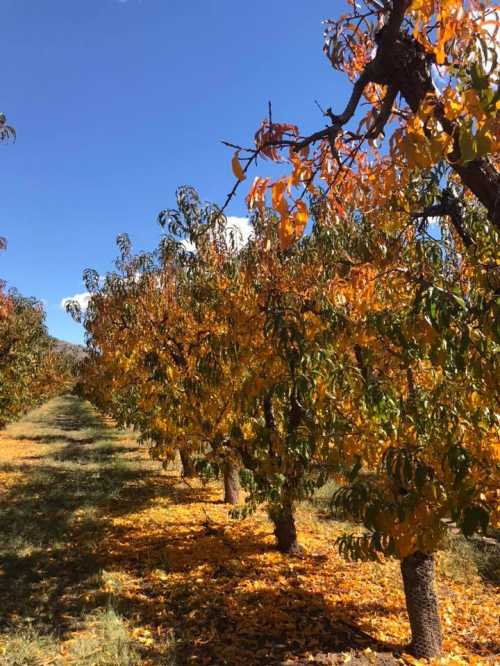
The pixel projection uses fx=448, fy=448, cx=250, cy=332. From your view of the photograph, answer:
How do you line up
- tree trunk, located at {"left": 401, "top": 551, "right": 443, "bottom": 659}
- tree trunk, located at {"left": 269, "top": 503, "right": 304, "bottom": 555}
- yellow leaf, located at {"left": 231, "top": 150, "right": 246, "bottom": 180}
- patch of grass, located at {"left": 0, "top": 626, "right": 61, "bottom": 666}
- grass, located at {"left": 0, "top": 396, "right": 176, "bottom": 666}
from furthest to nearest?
tree trunk, located at {"left": 269, "top": 503, "right": 304, "bottom": 555} → tree trunk, located at {"left": 401, "top": 551, "right": 443, "bottom": 659} → grass, located at {"left": 0, "top": 396, "right": 176, "bottom": 666} → patch of grass, located at {"left": 0, "top": 626, "right": 61, "bottom": 666} → yellow leaf, located at {"left": 231, "top": 150, "right": 246, "bottom": 180}

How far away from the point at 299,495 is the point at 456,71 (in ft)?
19.8

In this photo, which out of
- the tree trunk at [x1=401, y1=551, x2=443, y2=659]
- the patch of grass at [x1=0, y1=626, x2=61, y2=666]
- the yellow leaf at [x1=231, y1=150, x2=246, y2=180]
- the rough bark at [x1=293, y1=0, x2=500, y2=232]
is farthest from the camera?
the tree trunk at [x1=401, y1=551, x2=443, y2=659]

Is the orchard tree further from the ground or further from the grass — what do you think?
the grass

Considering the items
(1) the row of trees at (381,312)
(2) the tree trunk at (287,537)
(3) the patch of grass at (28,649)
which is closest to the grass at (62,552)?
(3) the patch of grass at (28,649)

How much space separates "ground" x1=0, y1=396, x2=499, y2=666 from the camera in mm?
6121

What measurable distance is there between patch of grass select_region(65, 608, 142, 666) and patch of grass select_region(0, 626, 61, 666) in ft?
0.73

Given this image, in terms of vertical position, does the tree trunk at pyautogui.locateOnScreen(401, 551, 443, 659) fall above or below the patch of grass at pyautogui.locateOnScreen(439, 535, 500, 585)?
above

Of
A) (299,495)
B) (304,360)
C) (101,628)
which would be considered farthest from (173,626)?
(304,360)

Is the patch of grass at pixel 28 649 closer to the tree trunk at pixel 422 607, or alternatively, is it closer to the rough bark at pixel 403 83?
the tree trunk at pixel 422 607

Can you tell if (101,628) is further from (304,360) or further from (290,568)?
(304,360)

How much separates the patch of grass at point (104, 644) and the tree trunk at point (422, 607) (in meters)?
3.69

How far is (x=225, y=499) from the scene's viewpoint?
13852 mm

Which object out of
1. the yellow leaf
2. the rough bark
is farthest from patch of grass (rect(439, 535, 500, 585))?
the yellow leaf

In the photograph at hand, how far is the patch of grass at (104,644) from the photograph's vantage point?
559 cm
